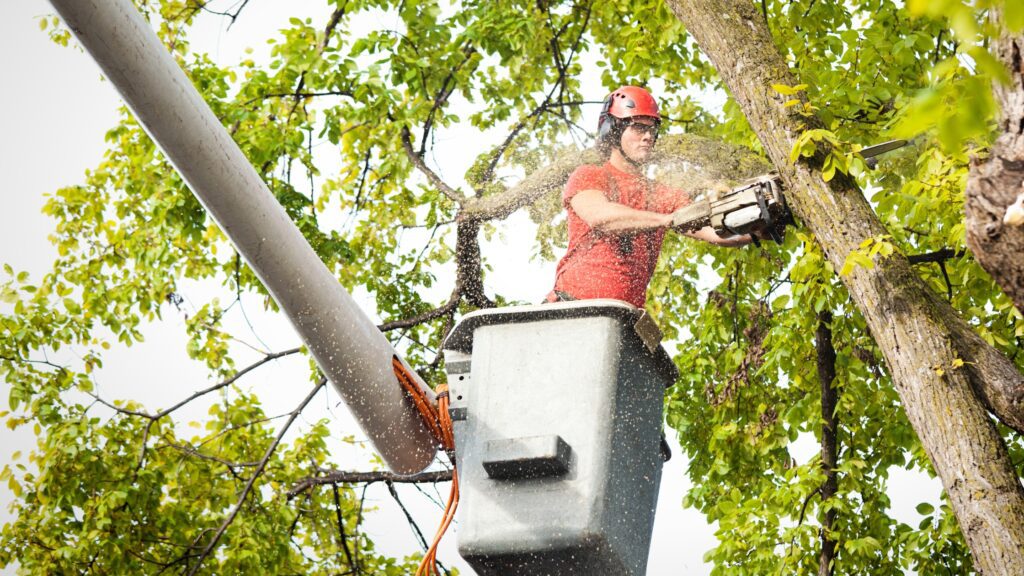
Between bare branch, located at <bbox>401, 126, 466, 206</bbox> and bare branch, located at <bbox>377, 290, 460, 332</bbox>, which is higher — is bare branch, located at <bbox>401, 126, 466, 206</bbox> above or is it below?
above

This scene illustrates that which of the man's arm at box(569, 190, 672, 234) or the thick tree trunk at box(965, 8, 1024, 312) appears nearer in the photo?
the thick tree trunk at box(965, 8, 1024, 312)

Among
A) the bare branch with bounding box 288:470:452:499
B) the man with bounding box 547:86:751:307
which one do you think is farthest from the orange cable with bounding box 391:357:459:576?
the bare branch with bounding box 288:470:452:499

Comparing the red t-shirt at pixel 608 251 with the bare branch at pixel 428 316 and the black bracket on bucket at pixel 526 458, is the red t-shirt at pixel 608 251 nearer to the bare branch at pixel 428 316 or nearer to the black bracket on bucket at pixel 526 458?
the black bracket on bucket at pixel 526 458

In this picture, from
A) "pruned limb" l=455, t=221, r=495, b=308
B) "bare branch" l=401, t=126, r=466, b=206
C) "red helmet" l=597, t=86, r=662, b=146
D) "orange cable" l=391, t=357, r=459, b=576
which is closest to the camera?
"orange cable" l=391, t=357, r=459, b=576

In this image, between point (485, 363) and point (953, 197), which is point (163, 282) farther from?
point (953, 197)

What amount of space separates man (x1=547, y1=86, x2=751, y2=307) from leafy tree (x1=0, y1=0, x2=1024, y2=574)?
0.40 m

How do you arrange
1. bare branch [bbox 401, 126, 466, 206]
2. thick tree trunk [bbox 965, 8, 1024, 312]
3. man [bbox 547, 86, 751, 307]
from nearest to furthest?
thick tree trunk [bbox 965, 8, 1024, 312], man [bbox 547, 86, 751, 307], bare branch [bbox 401, 126, 466, 206]

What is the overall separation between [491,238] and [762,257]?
201cm

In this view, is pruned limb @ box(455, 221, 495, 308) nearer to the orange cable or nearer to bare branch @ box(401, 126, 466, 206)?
bare branch @ box(401, 126, 466, 206)

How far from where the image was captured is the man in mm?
4086

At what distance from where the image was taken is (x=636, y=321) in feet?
11.6

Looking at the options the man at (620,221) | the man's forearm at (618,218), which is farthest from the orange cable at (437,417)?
the man's forearm at (618,218)

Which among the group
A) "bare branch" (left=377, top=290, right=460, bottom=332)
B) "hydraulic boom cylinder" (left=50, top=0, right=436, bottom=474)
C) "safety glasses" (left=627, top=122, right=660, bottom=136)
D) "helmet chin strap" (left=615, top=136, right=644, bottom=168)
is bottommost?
"hydraulic boom cylinder" (left=50, top=0, right=436, bottom=474)

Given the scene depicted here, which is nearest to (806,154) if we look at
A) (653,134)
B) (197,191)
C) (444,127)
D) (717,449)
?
(653,134)
